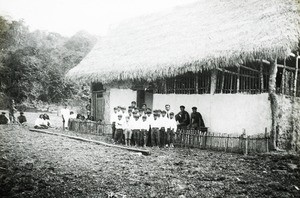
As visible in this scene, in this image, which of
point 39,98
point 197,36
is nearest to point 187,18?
point 197,36

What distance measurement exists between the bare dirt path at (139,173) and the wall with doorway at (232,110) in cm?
148

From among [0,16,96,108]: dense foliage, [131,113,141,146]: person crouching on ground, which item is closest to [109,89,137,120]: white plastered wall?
[0,16,96,108]: dense foliage

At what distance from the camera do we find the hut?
9688mm

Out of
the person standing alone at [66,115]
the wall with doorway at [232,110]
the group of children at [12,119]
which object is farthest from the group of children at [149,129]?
the group of children at [12,119]

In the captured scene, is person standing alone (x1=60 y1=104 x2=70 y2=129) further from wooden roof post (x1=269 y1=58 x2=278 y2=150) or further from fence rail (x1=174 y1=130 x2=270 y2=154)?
wooden roof post (x1=269 y1=58 x2=278 y2=150)

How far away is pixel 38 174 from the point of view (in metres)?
6.26

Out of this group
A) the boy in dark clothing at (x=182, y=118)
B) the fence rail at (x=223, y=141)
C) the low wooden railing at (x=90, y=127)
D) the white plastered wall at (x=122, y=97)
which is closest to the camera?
the fence rail at (x=223, y=141)

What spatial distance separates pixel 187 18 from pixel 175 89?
12.3ft

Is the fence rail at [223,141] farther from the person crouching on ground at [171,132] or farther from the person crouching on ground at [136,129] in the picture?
the person crouching on ground at [136,129]

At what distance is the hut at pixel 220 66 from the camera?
9688mm

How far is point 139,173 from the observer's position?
655 cm

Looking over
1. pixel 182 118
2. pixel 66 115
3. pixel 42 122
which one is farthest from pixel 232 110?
pixel 42 122

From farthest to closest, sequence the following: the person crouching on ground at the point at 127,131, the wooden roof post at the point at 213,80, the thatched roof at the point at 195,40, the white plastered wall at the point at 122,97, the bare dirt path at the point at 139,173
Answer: the white plastered wall at the point at 122,97, the wooden roof post at the point at 213,80, the person crouching on ground at the point at 127,131, the thatched roof at the point at 195,40, the bare dirt path at the point at 139,173

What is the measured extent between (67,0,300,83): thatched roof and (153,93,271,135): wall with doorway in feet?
3.89
